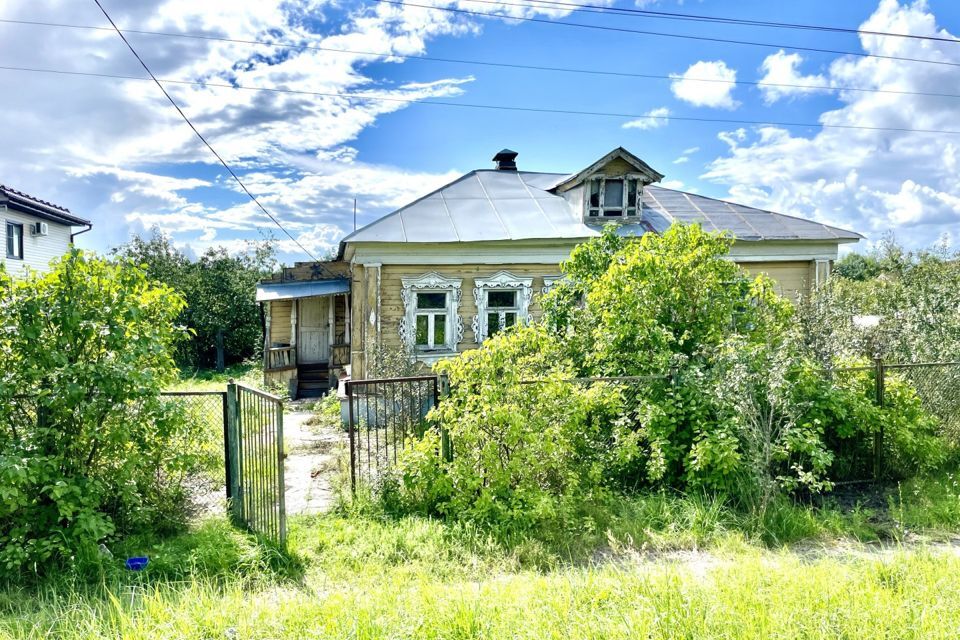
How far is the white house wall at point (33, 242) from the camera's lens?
56.7 ft

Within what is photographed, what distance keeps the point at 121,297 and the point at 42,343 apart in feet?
2.30

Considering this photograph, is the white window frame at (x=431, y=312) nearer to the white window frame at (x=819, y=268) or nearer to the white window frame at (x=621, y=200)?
the white window frame at (x=621, y=200)

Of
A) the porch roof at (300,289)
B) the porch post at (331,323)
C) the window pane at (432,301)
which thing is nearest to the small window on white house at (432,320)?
the window pane at (432,301)

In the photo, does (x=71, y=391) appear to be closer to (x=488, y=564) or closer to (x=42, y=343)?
(x=42, y=343)

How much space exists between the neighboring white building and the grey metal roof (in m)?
13.0

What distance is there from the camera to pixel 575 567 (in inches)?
172

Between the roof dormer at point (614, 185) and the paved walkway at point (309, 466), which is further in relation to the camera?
the roof dormer at point (614, 185)

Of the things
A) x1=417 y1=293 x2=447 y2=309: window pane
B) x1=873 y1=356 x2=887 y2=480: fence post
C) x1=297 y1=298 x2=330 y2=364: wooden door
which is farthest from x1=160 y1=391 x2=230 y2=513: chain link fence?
x1=297 y1=298 x2=330 y2=364: wooden door

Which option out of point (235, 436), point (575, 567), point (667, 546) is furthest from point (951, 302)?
point (235, 436)

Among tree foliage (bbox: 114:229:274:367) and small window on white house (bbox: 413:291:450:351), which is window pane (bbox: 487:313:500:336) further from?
tree foliage (bbox: 114:229:274:367)

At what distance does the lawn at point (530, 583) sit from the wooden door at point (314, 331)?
1099 centimetres

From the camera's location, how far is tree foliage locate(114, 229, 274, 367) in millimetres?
19359

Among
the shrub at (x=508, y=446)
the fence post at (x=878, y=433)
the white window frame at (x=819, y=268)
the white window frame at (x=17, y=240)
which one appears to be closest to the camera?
the shrub at (x=508, y=446)

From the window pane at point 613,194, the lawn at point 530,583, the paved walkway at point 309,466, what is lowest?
the paved walkway at point 309,466
